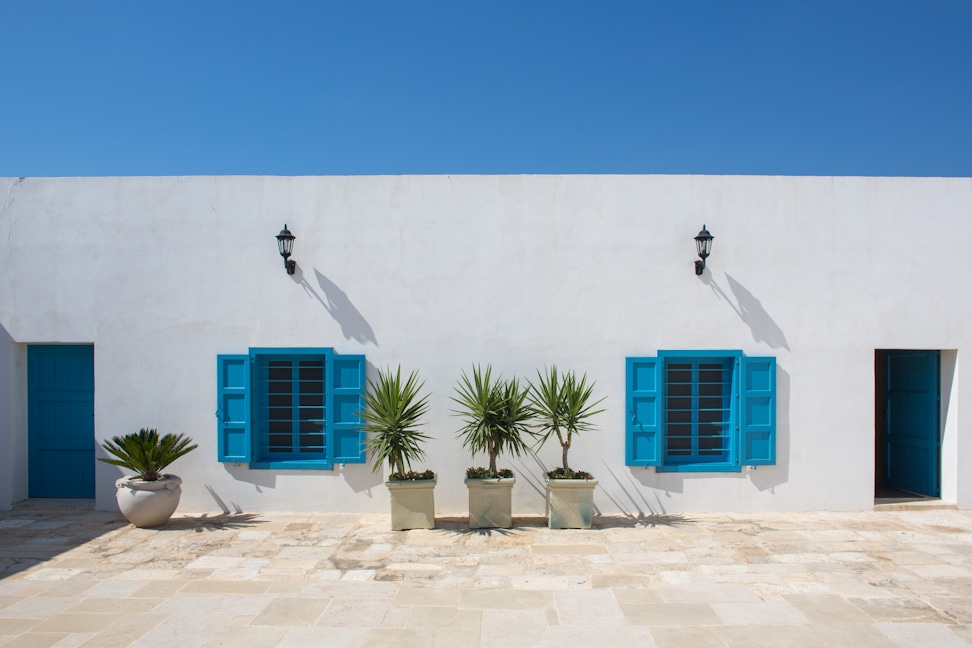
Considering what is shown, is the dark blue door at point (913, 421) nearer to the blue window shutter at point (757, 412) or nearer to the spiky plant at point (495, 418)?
the blue window shutter at point (757, 412)

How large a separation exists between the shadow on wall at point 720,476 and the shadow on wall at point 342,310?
3039mm

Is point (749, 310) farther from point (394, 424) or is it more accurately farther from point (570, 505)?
point (394, 424)

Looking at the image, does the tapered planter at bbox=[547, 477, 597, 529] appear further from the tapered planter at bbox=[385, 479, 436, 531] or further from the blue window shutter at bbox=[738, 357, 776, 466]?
the blue window shutter at bbox=[738, 357, 776, 466]

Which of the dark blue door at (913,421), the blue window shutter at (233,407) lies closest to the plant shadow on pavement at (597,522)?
the blue window shutter at (233,407)

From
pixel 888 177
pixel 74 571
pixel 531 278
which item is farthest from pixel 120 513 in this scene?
pixel 888 177

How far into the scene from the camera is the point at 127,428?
6918 millimetres

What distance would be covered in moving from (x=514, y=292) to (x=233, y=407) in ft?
10.6

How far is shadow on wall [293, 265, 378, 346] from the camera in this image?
682 cm

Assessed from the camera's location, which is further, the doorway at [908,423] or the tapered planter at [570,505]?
the doorway at [908,423]

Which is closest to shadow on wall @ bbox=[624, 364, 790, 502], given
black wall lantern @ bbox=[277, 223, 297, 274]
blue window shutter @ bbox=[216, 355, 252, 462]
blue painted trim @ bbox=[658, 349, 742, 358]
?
blue painted trim @ bbox=[658, 349, 742, 358]

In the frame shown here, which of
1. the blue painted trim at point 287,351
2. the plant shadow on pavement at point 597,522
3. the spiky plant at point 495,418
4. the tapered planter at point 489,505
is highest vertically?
the blue painted trim at point 287,351

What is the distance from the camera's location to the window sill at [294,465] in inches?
268

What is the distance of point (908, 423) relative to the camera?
25.1ft

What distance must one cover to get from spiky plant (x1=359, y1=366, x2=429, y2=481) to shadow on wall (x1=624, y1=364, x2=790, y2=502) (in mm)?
Result: 2185
